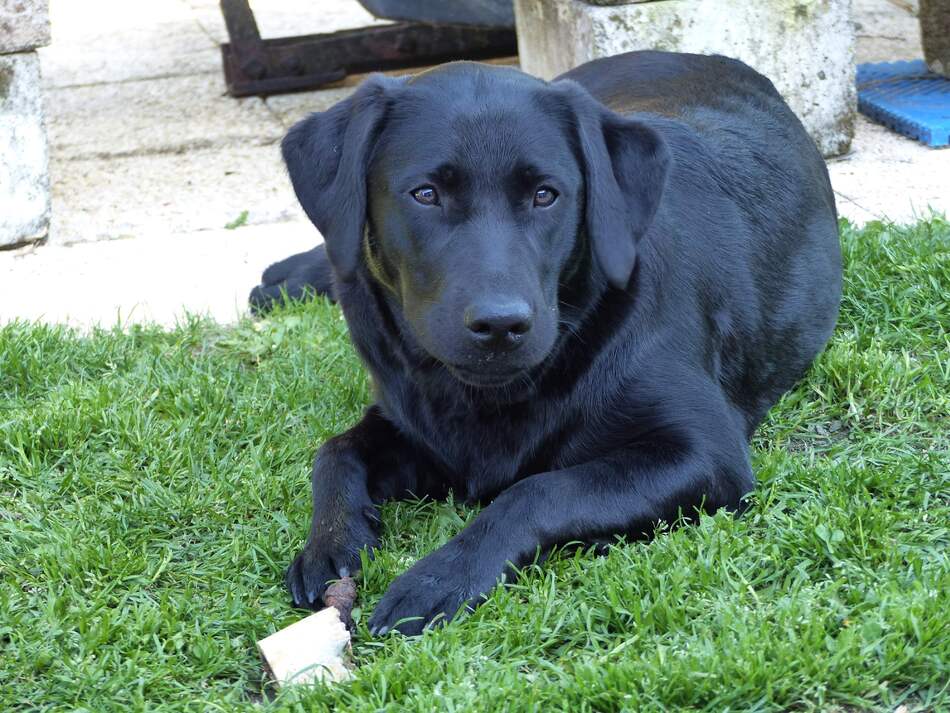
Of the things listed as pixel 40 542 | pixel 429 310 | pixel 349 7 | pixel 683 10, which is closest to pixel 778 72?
pixel 683 10

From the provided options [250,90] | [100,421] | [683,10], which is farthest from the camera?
[250,90]

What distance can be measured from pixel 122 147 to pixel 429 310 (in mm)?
4215

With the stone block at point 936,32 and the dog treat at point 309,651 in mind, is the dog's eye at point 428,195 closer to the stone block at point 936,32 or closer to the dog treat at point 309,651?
the dog treat at point 309,651

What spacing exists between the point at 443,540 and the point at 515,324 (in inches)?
24.8

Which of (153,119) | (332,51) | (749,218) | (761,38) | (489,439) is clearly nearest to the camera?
(489,439)

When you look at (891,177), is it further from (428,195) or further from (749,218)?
(428,195)

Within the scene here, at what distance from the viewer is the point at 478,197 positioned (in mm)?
2727

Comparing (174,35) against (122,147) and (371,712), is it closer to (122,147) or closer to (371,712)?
(122,147)

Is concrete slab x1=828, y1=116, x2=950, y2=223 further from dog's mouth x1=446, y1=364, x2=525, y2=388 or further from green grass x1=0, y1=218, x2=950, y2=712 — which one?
dog's mouth x1=446, y1=364, x2=525, y2=388

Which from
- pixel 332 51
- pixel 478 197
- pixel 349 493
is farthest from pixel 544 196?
pixel 332 51

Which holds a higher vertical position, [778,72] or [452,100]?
[452,100]

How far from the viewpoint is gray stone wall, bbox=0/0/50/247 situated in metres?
4.92

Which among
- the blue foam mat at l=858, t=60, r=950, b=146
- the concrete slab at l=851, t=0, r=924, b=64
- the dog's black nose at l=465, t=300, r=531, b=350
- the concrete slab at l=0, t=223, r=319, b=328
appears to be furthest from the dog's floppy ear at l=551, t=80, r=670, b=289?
the concrete slab at l=851, t=0, r=924, b=64

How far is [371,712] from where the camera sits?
2.22m
